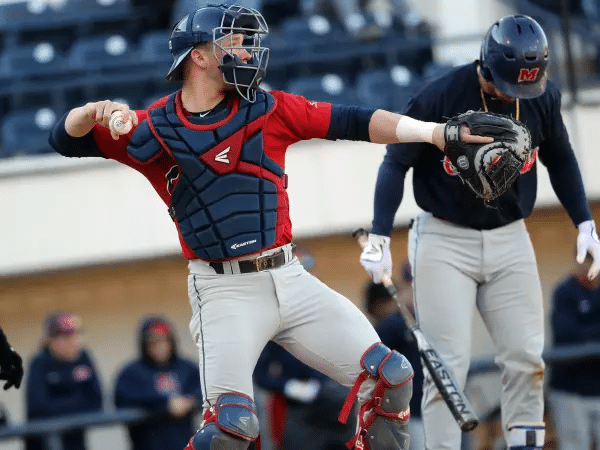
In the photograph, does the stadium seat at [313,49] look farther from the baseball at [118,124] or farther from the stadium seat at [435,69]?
the baseball at [118,124]

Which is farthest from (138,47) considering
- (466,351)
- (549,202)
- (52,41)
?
(466,351)

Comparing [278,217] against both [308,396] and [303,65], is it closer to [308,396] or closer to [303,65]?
[308,396]

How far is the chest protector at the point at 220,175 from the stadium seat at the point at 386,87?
510 centimetres

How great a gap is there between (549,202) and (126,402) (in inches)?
149

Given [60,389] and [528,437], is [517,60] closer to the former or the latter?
[528,437]

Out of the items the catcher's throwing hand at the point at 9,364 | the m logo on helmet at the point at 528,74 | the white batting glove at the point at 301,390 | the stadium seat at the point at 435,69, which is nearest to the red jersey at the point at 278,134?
the m logo on helmet at the point at 528,74

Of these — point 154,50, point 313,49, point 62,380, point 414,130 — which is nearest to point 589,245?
point 414,130

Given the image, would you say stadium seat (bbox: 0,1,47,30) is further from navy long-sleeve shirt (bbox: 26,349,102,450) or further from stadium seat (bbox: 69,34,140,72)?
navy long-sleeve shirt (bbox: 26,349,102,450)

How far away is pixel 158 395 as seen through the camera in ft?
25.0

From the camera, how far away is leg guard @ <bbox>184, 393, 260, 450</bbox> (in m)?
4.56

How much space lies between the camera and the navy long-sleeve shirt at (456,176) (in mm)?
5332

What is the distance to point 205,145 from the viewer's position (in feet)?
15.2

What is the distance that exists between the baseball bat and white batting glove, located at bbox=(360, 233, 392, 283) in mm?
36

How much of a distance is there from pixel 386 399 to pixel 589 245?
1380 millimetres
